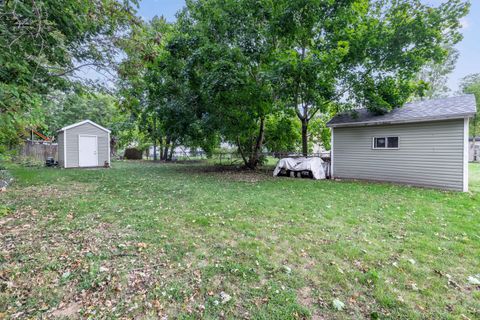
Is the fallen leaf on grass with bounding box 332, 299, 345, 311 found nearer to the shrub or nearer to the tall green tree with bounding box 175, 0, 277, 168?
the tall green tree with bounding box 175, 0, 277, 168

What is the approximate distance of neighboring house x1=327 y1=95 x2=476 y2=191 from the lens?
7.06 meters

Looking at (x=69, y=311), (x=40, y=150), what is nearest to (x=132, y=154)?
(x=40, y=150)

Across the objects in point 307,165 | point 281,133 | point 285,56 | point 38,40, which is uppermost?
point 285,56

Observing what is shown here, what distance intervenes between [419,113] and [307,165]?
4.07 m

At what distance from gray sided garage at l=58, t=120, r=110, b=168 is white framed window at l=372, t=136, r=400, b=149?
13288mm

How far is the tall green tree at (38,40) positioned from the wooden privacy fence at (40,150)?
456 inches

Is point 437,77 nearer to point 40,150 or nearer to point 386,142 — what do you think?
point 386,142

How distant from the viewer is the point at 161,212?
4.41 metres

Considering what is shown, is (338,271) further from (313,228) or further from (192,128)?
(192,128)

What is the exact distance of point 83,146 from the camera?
41.0 ft

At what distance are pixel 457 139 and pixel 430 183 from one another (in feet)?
5.04

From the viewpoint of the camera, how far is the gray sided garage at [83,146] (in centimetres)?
1193

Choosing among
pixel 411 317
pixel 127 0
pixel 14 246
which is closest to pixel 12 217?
pixel 14 246

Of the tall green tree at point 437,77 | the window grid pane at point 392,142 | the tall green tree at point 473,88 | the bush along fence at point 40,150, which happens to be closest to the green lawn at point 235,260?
the window grid pane at point 392,142
